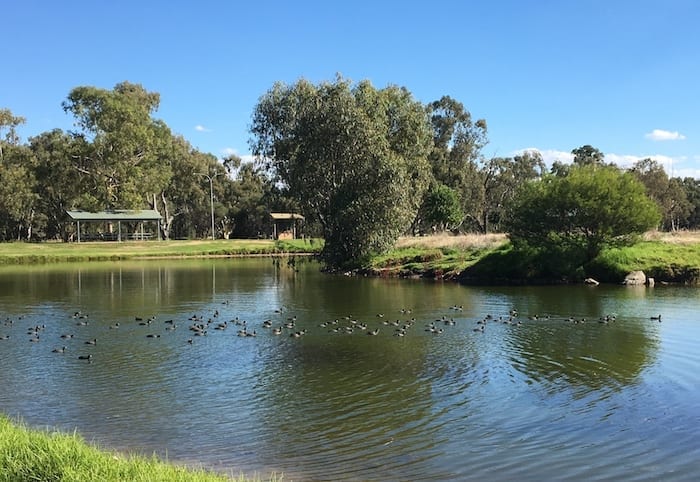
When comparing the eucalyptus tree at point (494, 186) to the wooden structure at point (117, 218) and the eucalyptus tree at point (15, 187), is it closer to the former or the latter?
the wooden structure at point (117, 218)

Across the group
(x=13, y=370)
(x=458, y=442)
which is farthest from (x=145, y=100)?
(x=458, y=442)

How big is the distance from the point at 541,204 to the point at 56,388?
37348 mm

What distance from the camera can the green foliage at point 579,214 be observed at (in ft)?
147

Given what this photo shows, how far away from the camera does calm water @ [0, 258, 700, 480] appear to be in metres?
11.6

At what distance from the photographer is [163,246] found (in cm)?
9194

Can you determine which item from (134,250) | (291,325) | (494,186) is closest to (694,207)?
(494,186)

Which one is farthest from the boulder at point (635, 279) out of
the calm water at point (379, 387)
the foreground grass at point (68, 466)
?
the foreground grass at point (68, 466)

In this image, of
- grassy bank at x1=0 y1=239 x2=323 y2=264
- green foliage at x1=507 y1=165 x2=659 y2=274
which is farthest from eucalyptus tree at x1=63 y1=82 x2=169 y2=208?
green foliage at x1=507 y1=165 x2=659 y2=274

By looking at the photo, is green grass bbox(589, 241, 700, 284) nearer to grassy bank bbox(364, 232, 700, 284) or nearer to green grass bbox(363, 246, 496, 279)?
grassy bank bbox(364, 232, 700, 284)

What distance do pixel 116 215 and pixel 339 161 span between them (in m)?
60.2

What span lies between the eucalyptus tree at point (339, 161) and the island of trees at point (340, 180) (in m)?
0.11

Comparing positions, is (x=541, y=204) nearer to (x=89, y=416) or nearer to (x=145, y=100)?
(x=89, y=416)

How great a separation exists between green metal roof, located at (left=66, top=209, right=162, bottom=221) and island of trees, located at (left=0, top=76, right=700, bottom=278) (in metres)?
1.28

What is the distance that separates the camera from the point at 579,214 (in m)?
45.9
